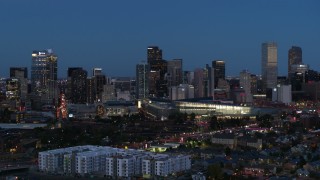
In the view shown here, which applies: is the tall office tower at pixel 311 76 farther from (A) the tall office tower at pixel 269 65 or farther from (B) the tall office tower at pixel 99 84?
(B) the tall office tower at pixel 99 84

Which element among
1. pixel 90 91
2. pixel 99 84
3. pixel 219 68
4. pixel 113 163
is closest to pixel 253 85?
pixel 219 68

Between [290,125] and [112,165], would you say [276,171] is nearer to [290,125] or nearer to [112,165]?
[112,165]

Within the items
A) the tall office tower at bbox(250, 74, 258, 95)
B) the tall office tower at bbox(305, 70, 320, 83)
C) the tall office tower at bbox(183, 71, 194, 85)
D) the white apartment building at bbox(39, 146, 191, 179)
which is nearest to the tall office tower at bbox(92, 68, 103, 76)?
the tall office tower at bbox(183, 71, 194, 85)

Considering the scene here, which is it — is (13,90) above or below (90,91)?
above

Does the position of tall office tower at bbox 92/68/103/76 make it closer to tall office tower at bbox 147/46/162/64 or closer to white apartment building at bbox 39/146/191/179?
tall office tower at bbox 147/46/162/64

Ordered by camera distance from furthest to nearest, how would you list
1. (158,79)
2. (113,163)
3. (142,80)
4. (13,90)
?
(158,79) → (142,80) → (13,90) → (113,163)

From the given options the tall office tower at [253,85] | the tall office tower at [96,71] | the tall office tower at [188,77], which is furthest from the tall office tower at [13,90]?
the tall office tower at [253,85]

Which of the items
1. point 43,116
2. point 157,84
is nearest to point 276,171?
point 43,116

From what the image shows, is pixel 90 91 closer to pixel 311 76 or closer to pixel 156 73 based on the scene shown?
pixel 156 73
